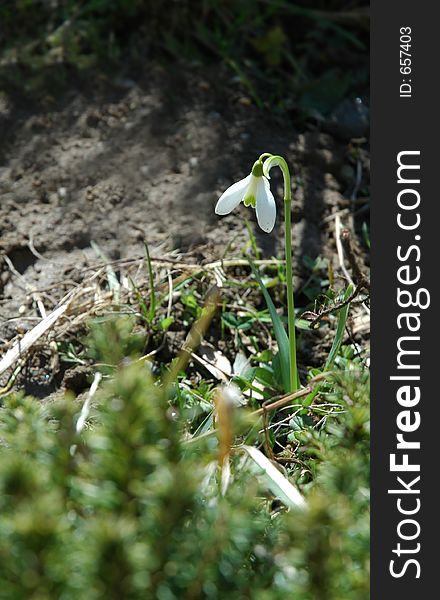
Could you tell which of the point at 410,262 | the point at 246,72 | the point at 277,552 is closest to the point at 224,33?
the point at 246,72

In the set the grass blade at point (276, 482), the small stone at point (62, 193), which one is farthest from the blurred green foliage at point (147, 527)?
the small stone at point (62, 193)

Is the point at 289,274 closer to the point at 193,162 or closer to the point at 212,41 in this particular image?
the point at 193,162

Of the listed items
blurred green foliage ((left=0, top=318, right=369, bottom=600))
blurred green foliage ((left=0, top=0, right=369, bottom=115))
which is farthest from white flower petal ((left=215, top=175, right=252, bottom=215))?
blurred green foliage ((left=0, top=0, right=369, bottom=115))

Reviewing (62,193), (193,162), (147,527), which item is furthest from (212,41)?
(147,527)

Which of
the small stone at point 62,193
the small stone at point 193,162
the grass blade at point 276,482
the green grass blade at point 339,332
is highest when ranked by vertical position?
the small stone at point 193,162

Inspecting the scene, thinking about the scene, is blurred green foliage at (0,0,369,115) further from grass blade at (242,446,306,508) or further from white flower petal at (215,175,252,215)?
grass blade at (242,446,306,508)

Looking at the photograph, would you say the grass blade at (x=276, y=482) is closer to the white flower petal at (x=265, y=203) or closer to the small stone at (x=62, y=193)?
the white flower petal at (x=265, y=203)
